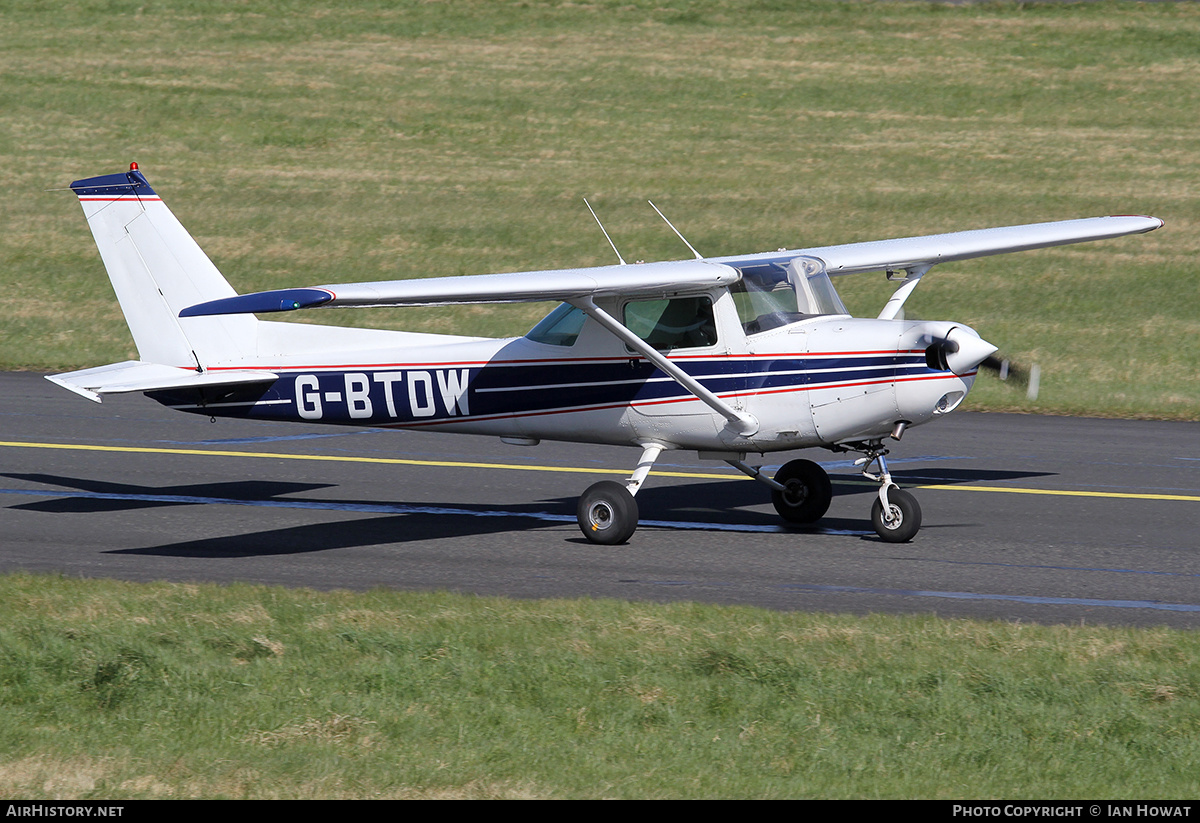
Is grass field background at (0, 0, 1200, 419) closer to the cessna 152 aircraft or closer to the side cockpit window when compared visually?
the cessna 152 aircraft

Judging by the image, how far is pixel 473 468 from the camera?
14.7 metres

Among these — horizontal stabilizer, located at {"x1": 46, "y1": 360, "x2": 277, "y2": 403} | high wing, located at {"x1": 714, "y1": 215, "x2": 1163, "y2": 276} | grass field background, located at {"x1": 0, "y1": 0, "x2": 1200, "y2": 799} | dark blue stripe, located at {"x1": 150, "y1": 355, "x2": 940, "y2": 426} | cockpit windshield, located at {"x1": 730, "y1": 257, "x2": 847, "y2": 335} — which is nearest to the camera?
grass field background, located at {"x1": 0, "y1": 0, "x2": 1200, "y2": 799}

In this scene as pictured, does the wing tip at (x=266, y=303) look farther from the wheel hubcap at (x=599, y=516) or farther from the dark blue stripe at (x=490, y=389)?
the wheel hubcap at (x=599, y=516)

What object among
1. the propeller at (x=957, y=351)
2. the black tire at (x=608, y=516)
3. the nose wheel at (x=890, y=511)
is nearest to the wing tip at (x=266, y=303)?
the black tire at (x=608, y=516)

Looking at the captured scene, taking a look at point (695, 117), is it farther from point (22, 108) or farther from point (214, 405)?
point (214, 405)

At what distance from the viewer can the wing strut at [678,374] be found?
36.0ft

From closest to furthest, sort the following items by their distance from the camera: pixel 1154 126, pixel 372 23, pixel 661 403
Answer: pixel 661 403 < pixel 1154 126 < pixel 372 23

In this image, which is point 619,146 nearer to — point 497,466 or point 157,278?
point 497,466

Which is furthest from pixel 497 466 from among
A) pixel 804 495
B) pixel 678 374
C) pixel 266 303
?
pixel 266 303

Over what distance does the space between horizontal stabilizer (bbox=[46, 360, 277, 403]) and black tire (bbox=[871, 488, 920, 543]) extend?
16.2 feet

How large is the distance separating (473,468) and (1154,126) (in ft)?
93.2

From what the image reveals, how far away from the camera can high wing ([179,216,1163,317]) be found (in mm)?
9234

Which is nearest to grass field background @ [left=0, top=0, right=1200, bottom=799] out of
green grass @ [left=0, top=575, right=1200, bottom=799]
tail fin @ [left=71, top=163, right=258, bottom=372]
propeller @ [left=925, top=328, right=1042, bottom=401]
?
green grass @ [left=0, top=575, right=1200, bottom=799]
